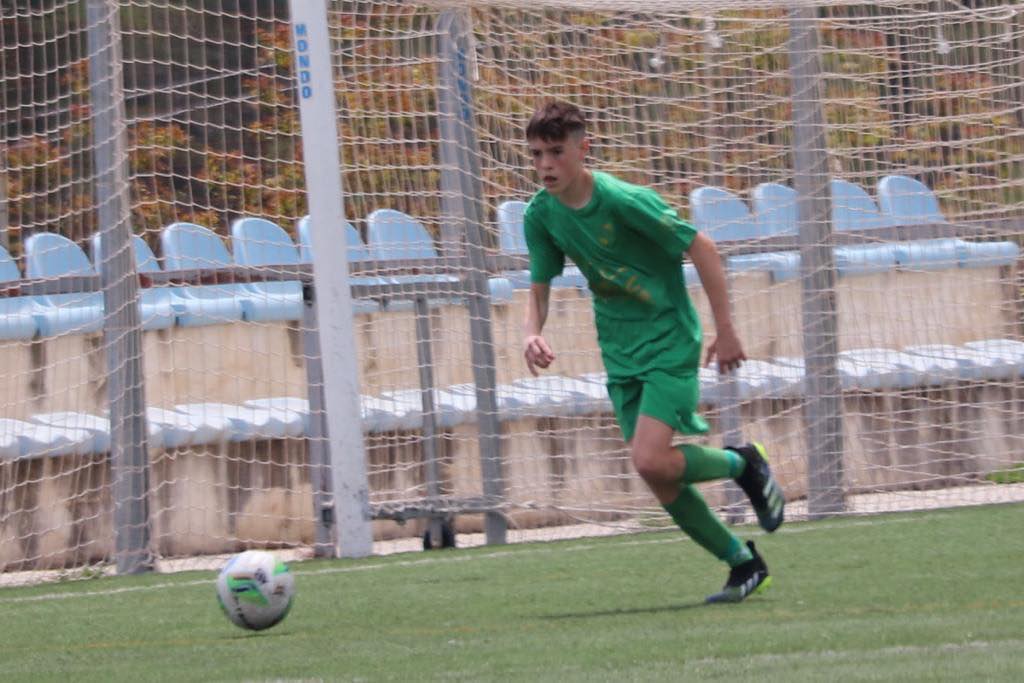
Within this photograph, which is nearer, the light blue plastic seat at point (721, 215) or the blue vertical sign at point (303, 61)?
the blue vertical sign at point (303, 61)

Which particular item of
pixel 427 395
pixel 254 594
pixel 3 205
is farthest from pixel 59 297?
pixel 254 594

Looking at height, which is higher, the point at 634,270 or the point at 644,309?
the point at 634,270

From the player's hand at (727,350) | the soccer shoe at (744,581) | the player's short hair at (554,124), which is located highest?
the player's short hair at (554,124)

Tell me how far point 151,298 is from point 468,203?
1731mm

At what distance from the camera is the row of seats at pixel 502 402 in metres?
9.25

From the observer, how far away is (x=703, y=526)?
19.6 feet

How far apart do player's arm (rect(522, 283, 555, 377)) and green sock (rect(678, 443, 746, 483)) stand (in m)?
0.53

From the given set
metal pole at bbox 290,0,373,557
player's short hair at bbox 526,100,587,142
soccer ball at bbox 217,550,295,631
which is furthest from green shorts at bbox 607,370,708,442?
metal pole at bbox 290,0,373,557

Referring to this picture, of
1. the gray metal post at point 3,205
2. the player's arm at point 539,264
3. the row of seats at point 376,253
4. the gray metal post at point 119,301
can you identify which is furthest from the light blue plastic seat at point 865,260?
the player's arm at point 539,264

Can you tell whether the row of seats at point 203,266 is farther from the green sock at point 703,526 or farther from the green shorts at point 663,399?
the green sock at point 703,526

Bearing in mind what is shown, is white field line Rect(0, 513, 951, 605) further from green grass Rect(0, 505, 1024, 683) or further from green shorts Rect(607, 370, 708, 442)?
green shorts Rect(607, 370, 708, 442)

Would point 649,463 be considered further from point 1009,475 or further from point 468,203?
point 1009,475

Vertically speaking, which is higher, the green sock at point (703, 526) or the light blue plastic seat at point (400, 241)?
the light blue plastic seat at point (400, 241)

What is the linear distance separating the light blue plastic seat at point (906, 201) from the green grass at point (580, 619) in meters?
2.37
